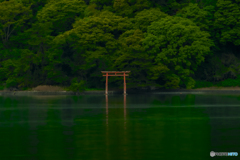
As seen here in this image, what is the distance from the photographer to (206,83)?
66.3 metres

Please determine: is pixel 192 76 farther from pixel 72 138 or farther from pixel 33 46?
pixel 72 138

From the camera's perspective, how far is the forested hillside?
201 feet

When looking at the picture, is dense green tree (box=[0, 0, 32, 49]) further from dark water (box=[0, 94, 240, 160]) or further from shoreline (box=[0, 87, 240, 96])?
dark water (box=[0, 94, 240, 160])

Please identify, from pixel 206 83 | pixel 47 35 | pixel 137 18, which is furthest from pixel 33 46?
pixel 206 83

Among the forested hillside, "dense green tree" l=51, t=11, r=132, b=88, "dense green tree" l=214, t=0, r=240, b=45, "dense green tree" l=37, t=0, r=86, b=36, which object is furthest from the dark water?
"dense green tree" l=37, t=0, r=86, b=36

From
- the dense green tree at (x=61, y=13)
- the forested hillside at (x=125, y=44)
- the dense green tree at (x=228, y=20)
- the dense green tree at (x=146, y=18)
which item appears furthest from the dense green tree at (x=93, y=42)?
the dense green tree at (x=228, y=20)

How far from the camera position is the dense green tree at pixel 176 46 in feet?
200

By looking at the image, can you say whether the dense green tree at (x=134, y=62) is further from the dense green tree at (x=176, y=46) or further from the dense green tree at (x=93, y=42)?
the dense green tree at (x=93, y=42)

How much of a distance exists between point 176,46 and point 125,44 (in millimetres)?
6993

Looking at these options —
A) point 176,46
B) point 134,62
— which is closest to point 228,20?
point 176,46

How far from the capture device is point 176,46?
202ft

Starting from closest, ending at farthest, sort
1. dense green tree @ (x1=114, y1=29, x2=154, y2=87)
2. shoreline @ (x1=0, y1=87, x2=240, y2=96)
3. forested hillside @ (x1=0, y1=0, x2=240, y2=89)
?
dense green tree @ (x1=114, y1=29, x2=154, y2=87) < shoreline @ (x1=0, y1=87, x2=240, y2=96) < forested hillside @ (x1=0, y1=0, x2=240, y2=89)

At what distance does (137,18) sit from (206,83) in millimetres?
13848

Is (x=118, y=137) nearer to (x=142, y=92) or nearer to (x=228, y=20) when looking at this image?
(x=142, y=92)
